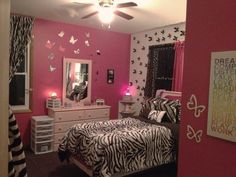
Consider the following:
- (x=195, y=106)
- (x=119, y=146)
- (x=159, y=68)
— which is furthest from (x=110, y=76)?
(x=195, y=106)

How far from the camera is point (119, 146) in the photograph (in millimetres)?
2908

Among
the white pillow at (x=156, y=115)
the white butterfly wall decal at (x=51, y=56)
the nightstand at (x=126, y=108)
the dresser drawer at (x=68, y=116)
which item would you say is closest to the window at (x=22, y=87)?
the white butterfly wall decal at (x=51, y=56)

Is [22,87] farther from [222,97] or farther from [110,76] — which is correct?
[222,97]

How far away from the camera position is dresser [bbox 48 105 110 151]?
4242 mm

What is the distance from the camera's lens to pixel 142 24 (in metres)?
4.54

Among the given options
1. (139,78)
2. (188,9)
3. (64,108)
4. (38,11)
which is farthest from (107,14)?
(139,78)

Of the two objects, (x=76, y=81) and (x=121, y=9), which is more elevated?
(x=121, y=9)

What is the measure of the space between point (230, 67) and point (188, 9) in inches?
21.5

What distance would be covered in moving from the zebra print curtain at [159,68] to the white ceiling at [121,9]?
0.51 metres

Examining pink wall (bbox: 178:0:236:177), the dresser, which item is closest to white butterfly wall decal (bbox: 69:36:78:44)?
the dresser

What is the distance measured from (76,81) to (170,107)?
2.06 m

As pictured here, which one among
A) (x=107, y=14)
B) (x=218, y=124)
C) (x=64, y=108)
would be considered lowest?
(x=64, y=108)

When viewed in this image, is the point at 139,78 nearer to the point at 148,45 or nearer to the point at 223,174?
the point at 148,45

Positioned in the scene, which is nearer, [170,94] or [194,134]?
[194,134]
